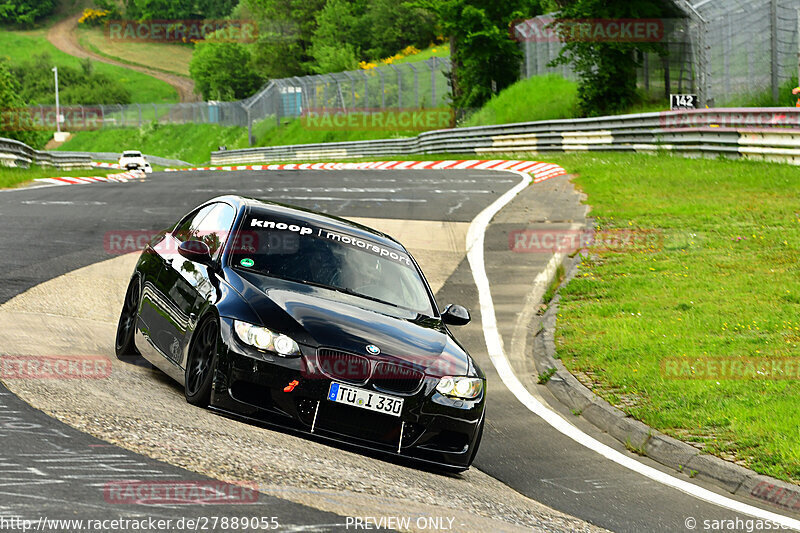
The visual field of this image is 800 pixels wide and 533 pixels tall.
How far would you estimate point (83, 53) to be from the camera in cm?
15850

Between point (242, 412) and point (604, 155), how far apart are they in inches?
975

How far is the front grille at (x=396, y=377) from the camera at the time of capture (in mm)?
6496

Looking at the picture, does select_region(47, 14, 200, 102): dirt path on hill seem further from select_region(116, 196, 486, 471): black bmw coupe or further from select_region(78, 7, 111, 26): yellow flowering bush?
select_region(116, 196, 486, 471): black bmw coupe

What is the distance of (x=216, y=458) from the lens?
5316 mm

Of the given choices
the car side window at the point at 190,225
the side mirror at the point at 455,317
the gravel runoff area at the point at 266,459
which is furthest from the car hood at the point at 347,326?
the car side window at the point at 190,225

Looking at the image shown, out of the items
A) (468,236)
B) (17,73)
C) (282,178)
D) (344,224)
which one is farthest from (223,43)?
(344,224)

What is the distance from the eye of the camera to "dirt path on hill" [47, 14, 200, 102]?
146 m

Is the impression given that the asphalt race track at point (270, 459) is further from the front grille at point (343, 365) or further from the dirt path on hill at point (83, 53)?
the dirt path on hill at point (83, 53)

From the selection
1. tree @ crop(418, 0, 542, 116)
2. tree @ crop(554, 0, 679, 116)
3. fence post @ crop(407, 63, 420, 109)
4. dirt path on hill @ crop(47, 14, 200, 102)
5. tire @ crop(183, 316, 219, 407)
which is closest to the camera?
tire @ crop(183, 316, 219, 407)

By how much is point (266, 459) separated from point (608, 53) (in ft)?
111

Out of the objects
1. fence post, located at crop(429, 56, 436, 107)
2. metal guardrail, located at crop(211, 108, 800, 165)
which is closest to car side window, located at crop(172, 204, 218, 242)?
metal guardrail, located at crop(211, 108, 800, 165)

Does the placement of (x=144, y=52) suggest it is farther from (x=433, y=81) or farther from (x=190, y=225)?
(x=190, y=225)

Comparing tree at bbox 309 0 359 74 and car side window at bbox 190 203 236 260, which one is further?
tree at bbox 309 0 359 74

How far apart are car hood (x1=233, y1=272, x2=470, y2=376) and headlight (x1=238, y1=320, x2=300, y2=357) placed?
2.2 inches
